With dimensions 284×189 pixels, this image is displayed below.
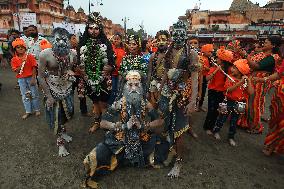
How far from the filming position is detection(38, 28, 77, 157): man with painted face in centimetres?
381

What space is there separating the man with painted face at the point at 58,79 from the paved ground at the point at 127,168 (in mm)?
429

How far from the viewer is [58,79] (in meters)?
3.96

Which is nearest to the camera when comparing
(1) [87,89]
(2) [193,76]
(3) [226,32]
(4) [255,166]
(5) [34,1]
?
(2) [193,76]

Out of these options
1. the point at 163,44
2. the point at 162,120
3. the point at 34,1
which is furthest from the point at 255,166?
the point at 34,1

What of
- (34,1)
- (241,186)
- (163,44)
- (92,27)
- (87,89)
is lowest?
(241,186)

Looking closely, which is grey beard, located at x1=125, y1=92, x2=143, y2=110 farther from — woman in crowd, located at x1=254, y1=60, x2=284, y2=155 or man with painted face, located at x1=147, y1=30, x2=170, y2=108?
woman in crowd, located at x1=254, y1=60, x2=284, y2=155

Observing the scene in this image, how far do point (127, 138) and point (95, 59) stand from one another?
1761 mm

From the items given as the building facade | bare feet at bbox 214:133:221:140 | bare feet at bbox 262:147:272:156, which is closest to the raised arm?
bare feet at bbox 214:133:221:140

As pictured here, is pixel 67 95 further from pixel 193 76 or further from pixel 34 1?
pixel 34 1

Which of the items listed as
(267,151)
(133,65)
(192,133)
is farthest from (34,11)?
(267,151)

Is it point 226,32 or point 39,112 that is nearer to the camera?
point 39,112

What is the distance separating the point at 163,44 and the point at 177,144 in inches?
75.6

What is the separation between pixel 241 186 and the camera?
11.5 feet

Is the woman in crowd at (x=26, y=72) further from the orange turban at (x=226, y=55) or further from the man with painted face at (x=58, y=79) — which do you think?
the orange turban at (x=226, y=55)
